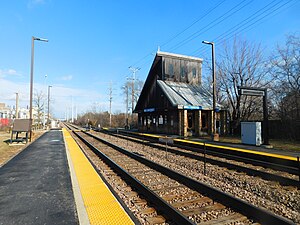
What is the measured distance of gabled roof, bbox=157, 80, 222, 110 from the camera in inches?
956

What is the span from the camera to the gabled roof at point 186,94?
24280 millimetres

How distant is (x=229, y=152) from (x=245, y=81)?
59.7 feet

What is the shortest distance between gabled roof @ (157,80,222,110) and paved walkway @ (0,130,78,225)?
17.3m

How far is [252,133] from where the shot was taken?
1503 cm

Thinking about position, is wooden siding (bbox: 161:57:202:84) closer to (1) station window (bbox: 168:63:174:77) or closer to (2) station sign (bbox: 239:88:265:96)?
(1) station window (bbox: 168:63:174:77)

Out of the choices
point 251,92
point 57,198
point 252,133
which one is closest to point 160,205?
point 57,198

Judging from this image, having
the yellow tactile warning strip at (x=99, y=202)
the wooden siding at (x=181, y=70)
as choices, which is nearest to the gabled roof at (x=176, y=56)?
the wooden siding at (x=181, y=70)

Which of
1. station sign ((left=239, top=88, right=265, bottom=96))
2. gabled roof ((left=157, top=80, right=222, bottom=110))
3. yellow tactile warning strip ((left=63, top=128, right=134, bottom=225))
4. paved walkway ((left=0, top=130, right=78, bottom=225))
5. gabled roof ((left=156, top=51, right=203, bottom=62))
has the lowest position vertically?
paved walkway ((left=0, top=130, right=78, bottom=225))

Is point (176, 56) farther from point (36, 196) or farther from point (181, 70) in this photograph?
point (36, 196)

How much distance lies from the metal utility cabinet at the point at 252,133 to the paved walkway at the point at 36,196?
41.8 ft

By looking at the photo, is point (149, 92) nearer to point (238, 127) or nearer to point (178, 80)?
point (178, 80)

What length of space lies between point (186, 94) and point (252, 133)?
1275 centimetres

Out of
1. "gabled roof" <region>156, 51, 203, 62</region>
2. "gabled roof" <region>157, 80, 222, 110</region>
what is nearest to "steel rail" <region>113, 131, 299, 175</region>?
"gabled roof" <region>157, 80, 222, 110</region>

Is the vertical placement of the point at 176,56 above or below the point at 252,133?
above
